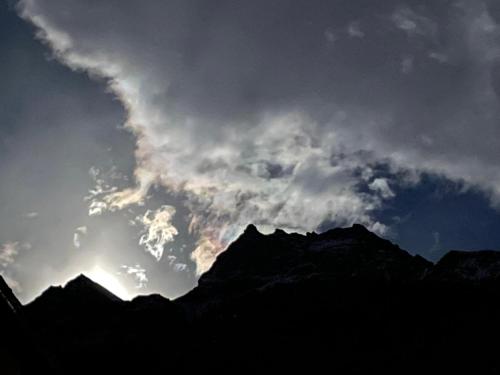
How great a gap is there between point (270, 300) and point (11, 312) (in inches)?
2583

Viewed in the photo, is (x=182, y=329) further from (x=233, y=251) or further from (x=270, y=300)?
(x=233, y=251)

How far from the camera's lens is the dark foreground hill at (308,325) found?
5488cm

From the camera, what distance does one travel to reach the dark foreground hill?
54.9 meters

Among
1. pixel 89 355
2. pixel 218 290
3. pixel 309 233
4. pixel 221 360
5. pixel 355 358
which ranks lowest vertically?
pixel 355 358

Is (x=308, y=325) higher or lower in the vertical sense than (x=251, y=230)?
lower

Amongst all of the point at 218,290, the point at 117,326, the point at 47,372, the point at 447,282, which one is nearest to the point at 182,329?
the point at 117,326

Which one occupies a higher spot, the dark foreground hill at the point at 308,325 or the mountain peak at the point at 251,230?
the mountain peak at the point at 251,230

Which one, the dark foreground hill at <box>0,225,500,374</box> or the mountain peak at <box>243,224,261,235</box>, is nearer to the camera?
the dark foreground hill at <box>0,225,500,374</box>

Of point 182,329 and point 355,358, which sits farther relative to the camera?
point 182,329

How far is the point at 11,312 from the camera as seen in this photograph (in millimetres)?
7180

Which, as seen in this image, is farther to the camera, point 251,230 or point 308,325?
point 251,230

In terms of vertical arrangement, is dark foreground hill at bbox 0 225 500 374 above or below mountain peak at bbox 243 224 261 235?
below

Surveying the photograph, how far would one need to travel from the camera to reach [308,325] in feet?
208

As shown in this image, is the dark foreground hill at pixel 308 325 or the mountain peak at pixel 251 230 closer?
the dark foreground hill at pixel 308 325
